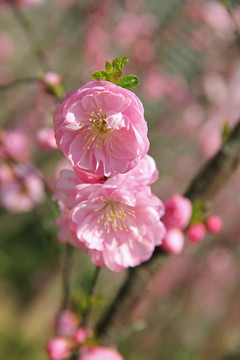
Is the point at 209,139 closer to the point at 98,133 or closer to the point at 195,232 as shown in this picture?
the point at 195,232

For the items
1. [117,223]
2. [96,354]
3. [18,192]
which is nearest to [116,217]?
[117,223]

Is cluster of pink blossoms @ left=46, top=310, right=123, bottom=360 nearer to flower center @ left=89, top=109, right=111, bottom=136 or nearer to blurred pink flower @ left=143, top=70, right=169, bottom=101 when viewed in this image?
flower center @ left=89, top=109, right=111, bottom=136

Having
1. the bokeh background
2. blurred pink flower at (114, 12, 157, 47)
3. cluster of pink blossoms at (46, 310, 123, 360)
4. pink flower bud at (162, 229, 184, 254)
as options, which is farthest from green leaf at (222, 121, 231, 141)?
blurred pink flower at (114, 12, 157, 47)

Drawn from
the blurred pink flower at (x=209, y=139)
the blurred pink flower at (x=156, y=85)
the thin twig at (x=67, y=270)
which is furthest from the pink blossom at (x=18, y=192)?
the blurred pink flower at (x=156, y=85)

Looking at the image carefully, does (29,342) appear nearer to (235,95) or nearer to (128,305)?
(128,305)

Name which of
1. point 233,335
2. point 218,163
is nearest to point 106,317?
point 218,163
